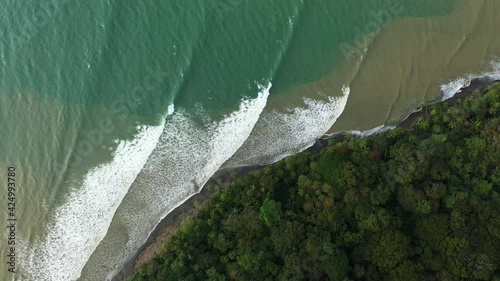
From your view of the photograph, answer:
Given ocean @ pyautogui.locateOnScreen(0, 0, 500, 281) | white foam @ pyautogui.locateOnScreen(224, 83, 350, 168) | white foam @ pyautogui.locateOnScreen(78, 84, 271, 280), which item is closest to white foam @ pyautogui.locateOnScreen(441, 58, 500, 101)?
ocean @ pyautogui.locateOnScreen(0, 0, 500, 281)

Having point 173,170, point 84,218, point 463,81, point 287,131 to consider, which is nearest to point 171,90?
point 173,170

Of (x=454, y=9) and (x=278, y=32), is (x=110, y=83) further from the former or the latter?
(x=454, y=9)

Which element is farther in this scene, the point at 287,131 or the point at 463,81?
the point at 463,81

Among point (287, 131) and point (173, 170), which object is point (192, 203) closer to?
point (173, 170)

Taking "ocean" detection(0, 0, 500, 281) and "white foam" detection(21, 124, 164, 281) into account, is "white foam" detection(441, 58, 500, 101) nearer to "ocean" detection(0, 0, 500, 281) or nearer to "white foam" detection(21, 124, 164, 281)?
"ocean" detection(0, 0, 500, 281)

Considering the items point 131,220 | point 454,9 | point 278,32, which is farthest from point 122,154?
point 454,9

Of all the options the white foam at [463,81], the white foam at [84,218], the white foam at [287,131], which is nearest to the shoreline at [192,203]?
the white foam at [463,81]
